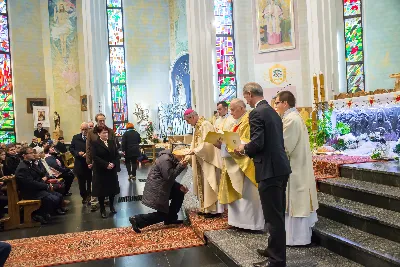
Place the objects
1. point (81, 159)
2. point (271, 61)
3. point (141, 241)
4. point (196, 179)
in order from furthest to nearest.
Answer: point (271, 61), point (81, 159), point (196, 179), point (141, 241)

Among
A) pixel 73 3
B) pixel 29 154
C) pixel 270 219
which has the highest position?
pixel 73 3

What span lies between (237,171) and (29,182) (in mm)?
3770

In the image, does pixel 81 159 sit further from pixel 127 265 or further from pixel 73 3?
pixel 73 3

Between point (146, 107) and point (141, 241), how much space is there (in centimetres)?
1458

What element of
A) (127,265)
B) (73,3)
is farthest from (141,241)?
(73,3)

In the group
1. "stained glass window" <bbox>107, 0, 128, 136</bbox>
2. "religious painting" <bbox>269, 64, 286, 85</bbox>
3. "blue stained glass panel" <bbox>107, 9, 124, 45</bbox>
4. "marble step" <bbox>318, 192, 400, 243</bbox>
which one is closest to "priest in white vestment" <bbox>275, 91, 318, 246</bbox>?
"marble step" <bbox>318, 192, 400, 243</bbox>

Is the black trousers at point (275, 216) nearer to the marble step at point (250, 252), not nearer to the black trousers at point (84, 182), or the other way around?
the marble step at point (250, 252)

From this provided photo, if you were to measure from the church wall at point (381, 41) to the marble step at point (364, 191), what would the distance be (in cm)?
957

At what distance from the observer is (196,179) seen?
6.78 meters

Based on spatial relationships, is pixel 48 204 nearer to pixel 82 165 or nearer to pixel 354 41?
pixel 82 165

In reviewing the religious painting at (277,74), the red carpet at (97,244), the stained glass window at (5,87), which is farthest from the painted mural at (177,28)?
the red carpet at (97,244)

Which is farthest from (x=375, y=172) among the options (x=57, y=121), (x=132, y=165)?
(x=57, y=121)

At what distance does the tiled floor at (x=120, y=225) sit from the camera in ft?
16.5

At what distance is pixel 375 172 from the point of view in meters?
5.51
